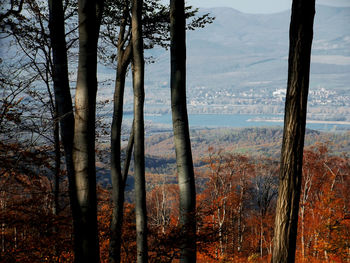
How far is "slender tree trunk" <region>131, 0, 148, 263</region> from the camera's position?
16.2 ft

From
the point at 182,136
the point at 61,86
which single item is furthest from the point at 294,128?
the point at 61,86

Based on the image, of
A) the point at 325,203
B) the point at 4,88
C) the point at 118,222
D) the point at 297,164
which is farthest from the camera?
the point at 325,203

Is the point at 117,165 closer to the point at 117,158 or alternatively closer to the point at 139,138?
the point at 117,158

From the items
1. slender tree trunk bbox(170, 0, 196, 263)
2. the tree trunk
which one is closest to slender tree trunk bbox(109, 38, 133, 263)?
slender tree trunk bbox(170, 0, 196, 263)

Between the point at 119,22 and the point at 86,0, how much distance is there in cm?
465

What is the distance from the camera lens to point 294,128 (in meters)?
3.37

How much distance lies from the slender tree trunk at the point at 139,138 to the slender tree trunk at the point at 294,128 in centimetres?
207

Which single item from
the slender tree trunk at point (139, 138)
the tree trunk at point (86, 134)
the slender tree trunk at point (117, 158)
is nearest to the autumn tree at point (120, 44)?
the slender tree trunk at point (117, 158)

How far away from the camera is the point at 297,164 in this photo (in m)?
3.39

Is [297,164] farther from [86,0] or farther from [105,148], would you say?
[105,148]

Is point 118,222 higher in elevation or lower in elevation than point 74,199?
lower

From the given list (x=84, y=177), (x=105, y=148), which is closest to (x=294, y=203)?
(x=84, y=177)

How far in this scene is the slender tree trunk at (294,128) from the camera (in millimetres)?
3287

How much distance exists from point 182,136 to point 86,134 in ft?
5.36
